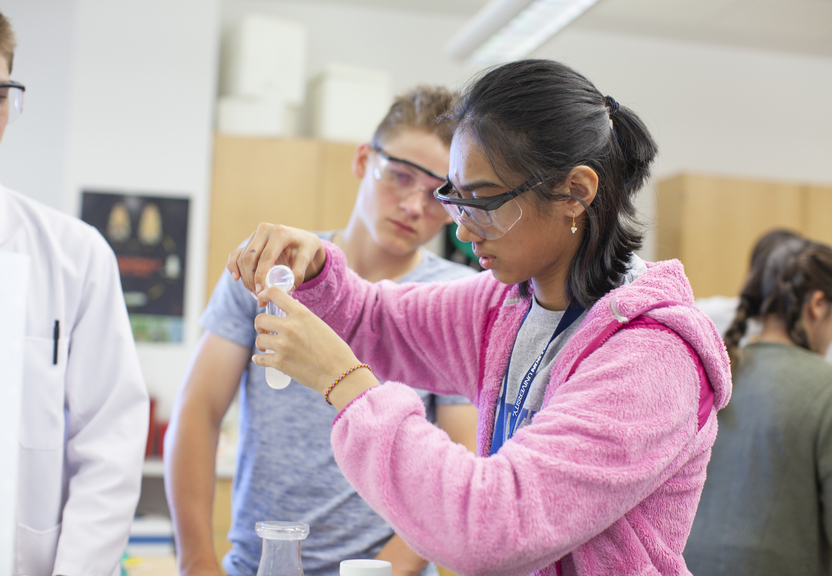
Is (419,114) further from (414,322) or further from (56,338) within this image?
(56,338)

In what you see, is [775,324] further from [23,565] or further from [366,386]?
[23,565]

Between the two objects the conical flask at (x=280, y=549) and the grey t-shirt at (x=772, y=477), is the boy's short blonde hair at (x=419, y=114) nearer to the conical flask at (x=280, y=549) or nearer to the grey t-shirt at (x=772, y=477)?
the conical flask at (x=280, y=549)

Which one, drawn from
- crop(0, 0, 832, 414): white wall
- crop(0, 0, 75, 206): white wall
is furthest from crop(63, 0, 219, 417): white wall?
crop(0, 0, 75, 206): white wall

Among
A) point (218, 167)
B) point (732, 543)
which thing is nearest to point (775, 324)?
point (732, 543)

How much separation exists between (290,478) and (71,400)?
0.43m

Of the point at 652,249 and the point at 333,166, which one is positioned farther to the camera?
A: the point at 652,249

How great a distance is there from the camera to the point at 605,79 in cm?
444

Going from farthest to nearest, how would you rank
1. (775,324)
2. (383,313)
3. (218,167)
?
(218,167) < (775,324) < (383,313)

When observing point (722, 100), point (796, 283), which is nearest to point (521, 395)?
point (796, 283)

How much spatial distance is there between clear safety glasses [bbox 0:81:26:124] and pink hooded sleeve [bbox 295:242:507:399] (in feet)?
1.77

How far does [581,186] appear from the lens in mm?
958

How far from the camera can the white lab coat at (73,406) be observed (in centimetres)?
116

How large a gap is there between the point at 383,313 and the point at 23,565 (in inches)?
27.8

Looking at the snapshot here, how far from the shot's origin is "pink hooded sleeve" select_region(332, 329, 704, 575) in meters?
0.77
